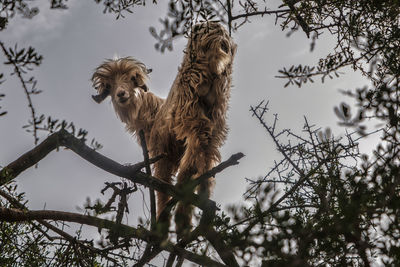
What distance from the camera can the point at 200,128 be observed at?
3150mm

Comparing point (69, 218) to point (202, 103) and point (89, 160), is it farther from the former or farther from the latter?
point (202, 103)

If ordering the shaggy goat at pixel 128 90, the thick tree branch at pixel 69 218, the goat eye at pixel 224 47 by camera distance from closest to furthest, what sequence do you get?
the thick tree branch at pixel 69 218, the goat eye at pixel 224 47, the shaggy goat at pixel 128 90

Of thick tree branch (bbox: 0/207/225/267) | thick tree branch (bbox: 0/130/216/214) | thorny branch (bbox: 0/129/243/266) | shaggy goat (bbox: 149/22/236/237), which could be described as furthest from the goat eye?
thick tree branch (bbox: 0/207/225/267)

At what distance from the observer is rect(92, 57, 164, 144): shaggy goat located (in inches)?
142

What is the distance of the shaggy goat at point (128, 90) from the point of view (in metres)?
3.61

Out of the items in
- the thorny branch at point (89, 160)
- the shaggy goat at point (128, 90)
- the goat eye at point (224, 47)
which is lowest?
the thorny branch at point (89, 160)

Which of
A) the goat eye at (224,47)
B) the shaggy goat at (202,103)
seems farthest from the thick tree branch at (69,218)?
the goat eye at (224,47)

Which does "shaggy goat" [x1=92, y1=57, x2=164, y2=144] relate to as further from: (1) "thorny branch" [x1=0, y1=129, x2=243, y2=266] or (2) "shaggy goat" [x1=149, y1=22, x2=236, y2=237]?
(1) "thorny branch" [x1=0, y1=129, x2=243, y2=266]

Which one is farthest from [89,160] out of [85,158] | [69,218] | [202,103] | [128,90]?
[128,90]

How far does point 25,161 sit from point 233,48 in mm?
1848

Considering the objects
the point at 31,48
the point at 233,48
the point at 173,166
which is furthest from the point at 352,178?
the point at 173,166

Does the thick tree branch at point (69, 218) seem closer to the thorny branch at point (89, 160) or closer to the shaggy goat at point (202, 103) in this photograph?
the thorny branch at point (89, 160)

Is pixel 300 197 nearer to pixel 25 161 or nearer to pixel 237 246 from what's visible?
pixel 237 246

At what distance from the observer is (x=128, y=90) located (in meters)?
3.60
